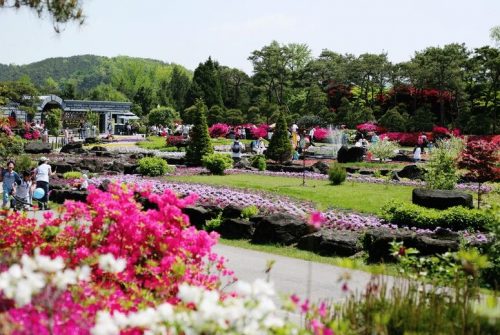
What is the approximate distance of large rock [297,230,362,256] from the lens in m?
10.3

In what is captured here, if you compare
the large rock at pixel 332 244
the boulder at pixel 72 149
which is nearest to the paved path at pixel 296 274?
the large rock at pixel 332 244

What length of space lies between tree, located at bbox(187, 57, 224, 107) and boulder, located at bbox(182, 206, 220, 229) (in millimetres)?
57664

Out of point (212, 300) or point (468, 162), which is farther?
point (468, 162)

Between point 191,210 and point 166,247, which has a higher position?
point 166,247

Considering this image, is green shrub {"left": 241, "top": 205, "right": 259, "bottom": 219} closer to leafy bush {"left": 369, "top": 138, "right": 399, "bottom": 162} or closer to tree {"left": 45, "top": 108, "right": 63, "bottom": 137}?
leafy bush {"left": 369, "top": 138, "right": 399, "bottom": 162}

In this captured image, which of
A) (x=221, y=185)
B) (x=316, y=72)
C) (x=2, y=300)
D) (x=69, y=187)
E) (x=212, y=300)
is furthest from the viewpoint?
(x=316, y=72)

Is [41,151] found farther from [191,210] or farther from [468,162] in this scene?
[468,162]

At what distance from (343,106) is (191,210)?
1840 inches

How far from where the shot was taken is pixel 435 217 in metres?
11.8

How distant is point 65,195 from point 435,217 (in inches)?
400

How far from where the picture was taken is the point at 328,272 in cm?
898

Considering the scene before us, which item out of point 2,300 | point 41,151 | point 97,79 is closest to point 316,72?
point 41,151

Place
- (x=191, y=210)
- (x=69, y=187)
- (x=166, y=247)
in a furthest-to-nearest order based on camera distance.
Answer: (x=69, y=187) → (x=191, y=210) → (x=166, y=247)

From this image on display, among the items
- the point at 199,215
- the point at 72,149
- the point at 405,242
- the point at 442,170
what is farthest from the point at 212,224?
the point at 72,149
